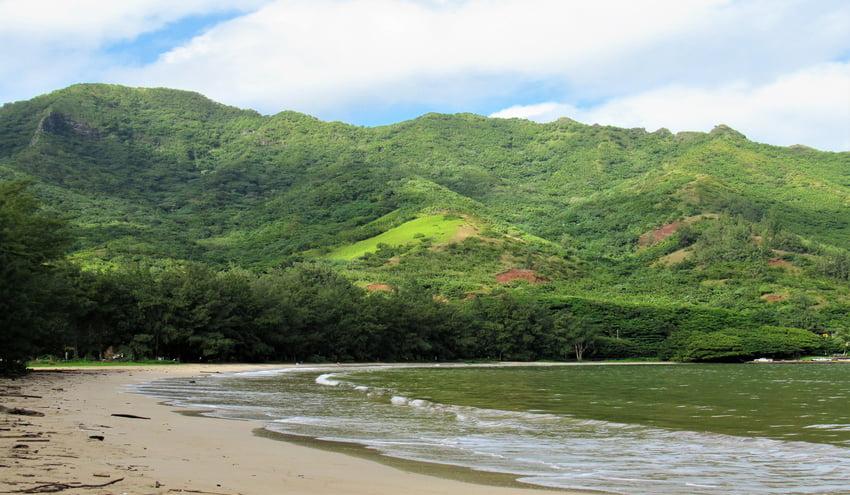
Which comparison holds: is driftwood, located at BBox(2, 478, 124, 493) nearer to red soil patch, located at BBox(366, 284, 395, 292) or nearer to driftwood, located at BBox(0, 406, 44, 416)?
driftwood, located at BBox(0, 406, 44, 416)

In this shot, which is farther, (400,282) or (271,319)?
(400,282)

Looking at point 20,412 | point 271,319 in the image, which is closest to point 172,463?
point 20,412

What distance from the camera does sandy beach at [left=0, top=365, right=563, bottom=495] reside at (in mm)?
10789

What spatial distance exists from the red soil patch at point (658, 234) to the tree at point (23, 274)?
160561mm

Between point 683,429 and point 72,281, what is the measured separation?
5064 centimetres

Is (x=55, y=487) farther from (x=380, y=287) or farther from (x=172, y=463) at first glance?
(x=380, y=287)

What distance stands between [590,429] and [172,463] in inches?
534

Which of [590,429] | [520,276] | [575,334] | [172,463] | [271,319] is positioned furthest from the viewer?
[520,276]

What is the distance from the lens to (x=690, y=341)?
116438mm

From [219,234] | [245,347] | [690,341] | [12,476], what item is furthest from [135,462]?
[219,234]

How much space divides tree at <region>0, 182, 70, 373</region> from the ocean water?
6791mm

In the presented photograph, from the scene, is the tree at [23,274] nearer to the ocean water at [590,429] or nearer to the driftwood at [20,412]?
the ocean water at [590,429]

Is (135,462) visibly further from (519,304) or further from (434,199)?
(434,199)

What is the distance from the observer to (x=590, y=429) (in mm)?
23391
